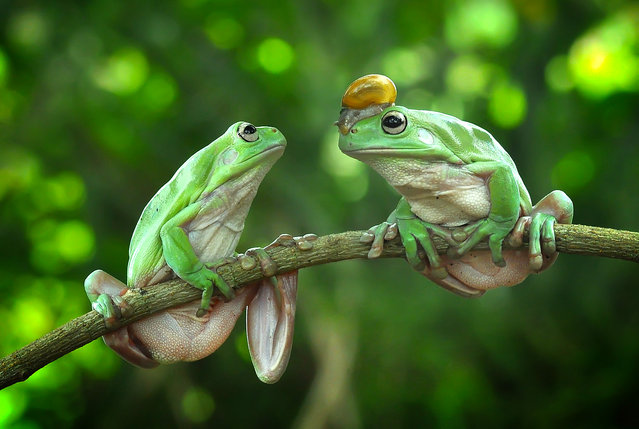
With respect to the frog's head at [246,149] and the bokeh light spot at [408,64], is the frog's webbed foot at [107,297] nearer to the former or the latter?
the frog's head at [246,149]

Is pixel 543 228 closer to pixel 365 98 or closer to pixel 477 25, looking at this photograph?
pixel 365 98

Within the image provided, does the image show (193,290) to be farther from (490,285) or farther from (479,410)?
(479,410)

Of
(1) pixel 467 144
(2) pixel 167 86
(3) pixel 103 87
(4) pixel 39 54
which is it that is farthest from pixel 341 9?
(1) pixel 467 144

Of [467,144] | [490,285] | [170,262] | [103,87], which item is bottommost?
[490,285]

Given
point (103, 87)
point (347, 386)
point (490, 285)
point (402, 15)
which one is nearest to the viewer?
point (490, 285)

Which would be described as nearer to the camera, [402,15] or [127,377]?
[127,377]

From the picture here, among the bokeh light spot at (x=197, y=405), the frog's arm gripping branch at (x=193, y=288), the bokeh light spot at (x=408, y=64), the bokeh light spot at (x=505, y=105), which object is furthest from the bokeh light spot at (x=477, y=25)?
the frog's arm gripping branch at (x=193, y=288)

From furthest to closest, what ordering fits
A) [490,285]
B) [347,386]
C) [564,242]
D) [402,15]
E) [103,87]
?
[402,15] → [103,87] → [347,386] → [490,285] → [564,242]
